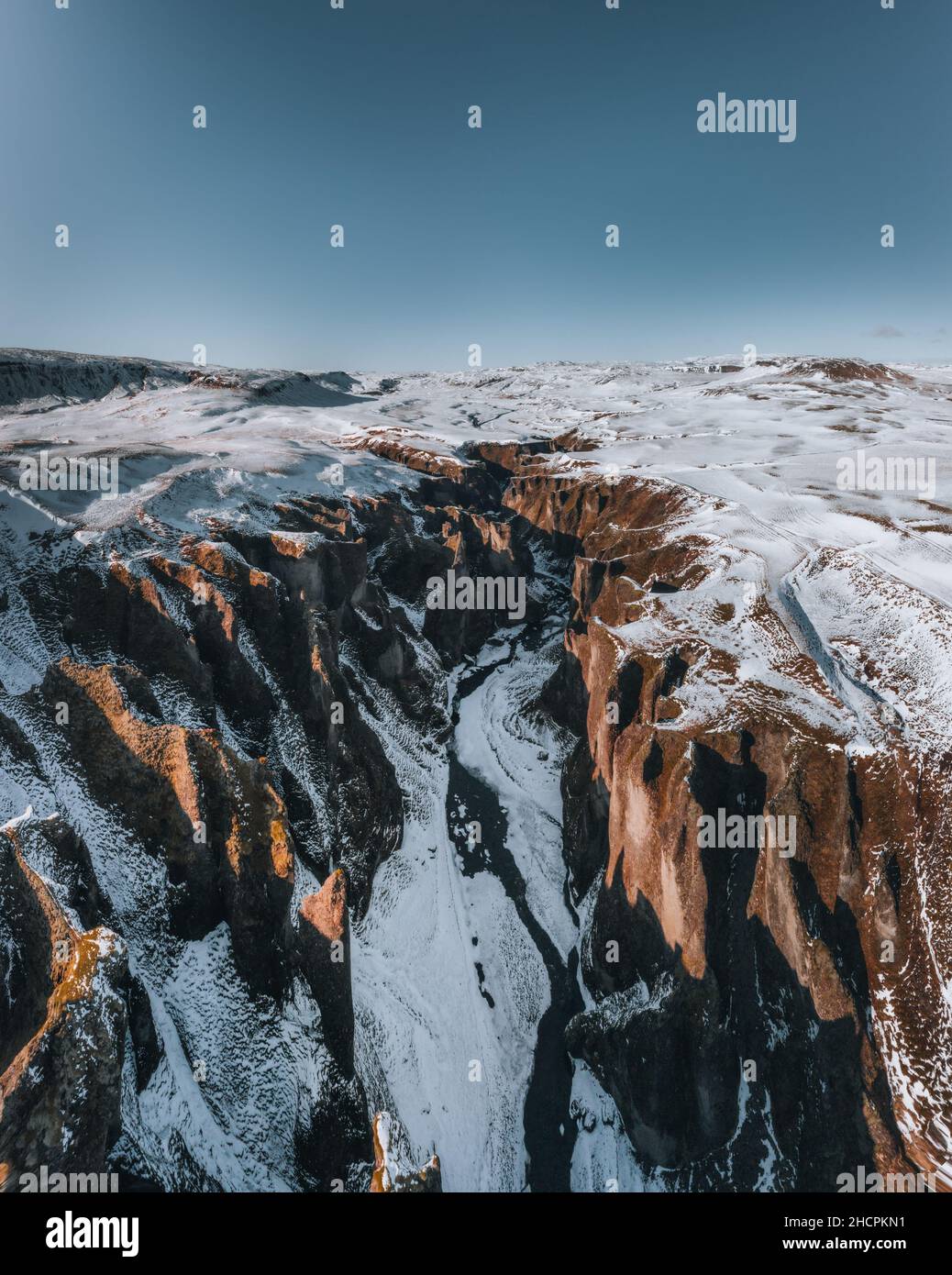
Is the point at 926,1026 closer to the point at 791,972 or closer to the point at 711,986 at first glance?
Answer: the point at 791,972

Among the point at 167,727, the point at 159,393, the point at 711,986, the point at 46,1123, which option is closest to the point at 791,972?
the point at 711,986
